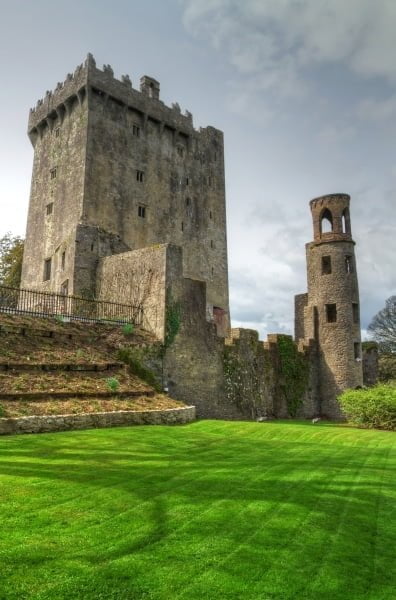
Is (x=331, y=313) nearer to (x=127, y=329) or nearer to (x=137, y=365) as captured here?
(x=127, y=329)

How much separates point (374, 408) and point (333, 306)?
11.3 meters

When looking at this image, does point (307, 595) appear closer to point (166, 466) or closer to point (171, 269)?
point (166, 466)

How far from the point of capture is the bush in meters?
22.1

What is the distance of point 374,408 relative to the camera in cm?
2270

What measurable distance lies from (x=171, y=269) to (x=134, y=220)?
1488 cm

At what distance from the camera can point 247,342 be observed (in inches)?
1052

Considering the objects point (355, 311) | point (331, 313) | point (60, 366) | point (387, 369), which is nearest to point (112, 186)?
point (331, 313)

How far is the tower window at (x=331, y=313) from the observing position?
32.7 metres

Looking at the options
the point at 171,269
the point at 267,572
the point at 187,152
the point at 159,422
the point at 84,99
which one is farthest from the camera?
the point at 187,152

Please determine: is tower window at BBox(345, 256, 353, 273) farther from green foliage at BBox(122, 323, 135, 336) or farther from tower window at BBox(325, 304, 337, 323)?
green foliage at BBox(122, 323, 135, 336)

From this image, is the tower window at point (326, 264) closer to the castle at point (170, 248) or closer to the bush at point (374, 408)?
the castle at point (170, 248)

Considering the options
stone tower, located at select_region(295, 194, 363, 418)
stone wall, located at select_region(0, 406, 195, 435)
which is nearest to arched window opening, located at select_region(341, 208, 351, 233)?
stone tower, located at select_region(295, 194, 363, 418)

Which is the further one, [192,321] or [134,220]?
[134,220]

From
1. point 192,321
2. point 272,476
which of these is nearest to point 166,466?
point 272,476
